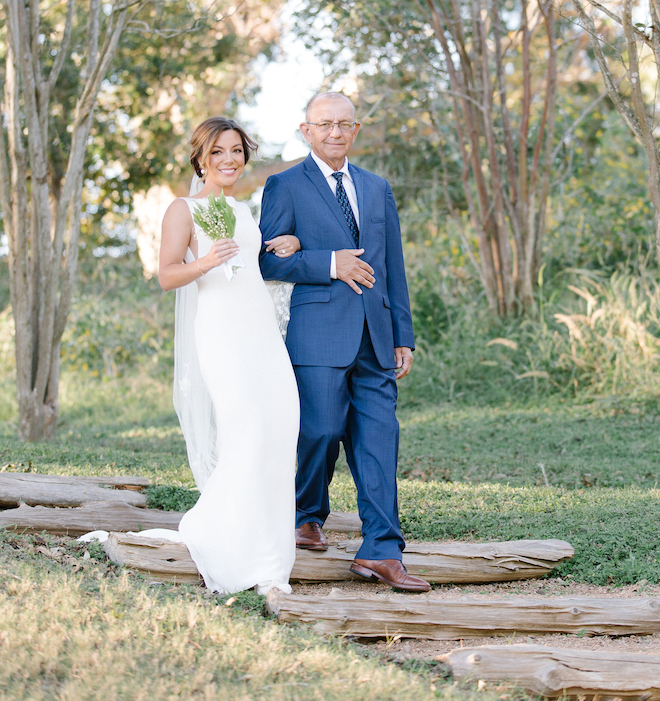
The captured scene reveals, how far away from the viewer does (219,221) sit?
11.9 ft

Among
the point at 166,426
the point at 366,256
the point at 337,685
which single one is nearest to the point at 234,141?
the point at 366,256

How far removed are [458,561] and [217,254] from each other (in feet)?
6.22

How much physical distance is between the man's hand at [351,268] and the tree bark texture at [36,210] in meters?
3.56

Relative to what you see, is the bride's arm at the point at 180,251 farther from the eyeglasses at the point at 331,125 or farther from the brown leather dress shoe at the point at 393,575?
the brown leather dress shoe at the point at 393,575

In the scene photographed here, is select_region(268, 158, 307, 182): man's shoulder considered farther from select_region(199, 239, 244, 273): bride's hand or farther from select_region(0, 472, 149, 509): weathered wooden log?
select_region(0, 472, 149, 509): weathered wooden log

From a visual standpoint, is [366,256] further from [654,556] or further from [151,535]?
[654,556]

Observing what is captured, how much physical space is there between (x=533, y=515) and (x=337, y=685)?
2561 millimetres

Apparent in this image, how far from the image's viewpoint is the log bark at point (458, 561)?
3918 mm

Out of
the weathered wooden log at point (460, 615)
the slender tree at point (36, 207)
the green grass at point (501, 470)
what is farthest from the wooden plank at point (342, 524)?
the slender tree at point (36, 207)

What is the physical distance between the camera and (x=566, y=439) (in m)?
7.04

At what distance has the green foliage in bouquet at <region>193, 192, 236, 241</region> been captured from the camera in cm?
360

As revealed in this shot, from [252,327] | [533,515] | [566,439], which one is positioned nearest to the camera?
[252,327]

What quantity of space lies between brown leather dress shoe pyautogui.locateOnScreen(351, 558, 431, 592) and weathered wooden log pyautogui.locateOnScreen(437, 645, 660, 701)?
814 mm

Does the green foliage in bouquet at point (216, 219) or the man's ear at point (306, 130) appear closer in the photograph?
the green foliage in bouquet at point (216, 219)
